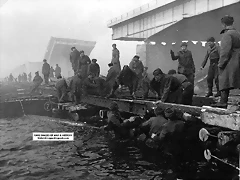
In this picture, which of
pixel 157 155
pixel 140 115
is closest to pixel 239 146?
pixel 157 155

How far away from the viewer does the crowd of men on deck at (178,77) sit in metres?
5.60

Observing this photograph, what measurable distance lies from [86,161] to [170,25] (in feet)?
58.0

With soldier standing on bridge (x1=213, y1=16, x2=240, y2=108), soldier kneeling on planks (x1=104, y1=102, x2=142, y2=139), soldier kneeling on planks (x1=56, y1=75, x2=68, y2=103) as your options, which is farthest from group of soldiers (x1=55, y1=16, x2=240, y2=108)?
soldier kneeling on planks (x1=104, y1=102, x2=142, y2=139)

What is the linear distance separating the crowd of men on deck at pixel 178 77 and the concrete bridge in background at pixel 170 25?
8.30m

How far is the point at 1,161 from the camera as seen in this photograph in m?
6.63

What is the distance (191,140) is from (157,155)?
98 centimetres

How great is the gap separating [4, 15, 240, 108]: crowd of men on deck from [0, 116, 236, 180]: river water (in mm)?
1817

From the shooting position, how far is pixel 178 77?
7730 millimetres

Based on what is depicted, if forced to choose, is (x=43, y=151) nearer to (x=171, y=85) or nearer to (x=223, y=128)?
(x=171, y=85)

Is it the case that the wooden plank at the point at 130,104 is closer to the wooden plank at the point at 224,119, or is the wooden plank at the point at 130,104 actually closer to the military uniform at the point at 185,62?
the military uniform at the point at 185,62

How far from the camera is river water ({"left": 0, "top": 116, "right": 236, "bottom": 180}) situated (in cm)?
550

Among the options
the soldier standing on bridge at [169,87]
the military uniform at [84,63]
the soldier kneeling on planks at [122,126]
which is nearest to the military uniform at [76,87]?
the military uniform at [84,63]

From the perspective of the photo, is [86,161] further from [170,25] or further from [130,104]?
[170,25]
